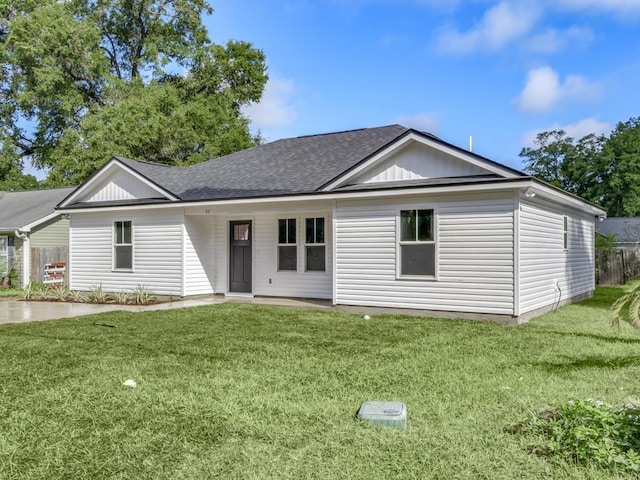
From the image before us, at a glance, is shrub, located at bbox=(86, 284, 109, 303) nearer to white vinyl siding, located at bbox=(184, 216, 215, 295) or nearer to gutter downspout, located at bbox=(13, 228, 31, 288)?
white vinyl siding, located at bbox=(184, 216, 215, 295)

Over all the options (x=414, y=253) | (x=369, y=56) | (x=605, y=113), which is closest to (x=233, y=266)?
(x=414, y=253)

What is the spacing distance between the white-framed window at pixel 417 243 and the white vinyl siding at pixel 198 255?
6249 millimetres

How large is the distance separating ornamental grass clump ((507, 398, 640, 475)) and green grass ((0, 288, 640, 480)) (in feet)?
0.40

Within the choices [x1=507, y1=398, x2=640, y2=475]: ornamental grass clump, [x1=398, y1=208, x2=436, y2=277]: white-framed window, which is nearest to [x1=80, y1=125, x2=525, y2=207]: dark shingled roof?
[x1=398, y1=208, x2=436, y2=277]: white-framed window

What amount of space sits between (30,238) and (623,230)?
1336 inches

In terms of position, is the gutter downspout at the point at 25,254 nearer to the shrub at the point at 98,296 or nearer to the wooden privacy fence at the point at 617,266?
the shrub at the point at 98,296

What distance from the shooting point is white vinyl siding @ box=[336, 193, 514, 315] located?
996 cm

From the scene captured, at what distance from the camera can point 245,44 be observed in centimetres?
3238

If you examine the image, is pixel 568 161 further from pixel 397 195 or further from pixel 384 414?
pixel 384 414

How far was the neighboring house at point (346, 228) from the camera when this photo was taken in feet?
33.4

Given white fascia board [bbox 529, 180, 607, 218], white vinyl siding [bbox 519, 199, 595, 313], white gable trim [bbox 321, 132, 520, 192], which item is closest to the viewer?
white gable trim [bbox 321, 132, 520, 192]

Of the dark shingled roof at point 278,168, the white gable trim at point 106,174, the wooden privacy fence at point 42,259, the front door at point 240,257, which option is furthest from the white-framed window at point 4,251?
the front door at point 240,257

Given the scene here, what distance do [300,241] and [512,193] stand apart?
19.3 feet

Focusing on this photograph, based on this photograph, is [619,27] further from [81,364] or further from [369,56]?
[81,364]
